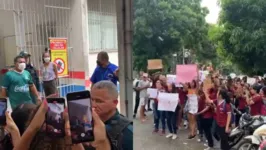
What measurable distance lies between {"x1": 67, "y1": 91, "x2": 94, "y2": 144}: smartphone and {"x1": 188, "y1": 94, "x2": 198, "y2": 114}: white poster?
12.5 feet

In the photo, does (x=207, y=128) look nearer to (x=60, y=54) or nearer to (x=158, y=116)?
(x=158, y=116)

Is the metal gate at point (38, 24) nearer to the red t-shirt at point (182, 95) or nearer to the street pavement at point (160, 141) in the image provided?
the street pavement at point (160, 141)

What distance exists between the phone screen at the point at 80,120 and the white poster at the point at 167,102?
12.7 ft

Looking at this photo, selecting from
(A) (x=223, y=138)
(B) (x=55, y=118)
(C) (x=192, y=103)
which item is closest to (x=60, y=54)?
(C) (x=192, y=103)

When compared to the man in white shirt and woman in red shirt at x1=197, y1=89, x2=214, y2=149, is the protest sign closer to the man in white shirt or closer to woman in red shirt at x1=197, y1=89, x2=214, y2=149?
woman in red shirt at x1=197, y1=89, x2=214, y2=149

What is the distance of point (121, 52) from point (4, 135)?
771 mm

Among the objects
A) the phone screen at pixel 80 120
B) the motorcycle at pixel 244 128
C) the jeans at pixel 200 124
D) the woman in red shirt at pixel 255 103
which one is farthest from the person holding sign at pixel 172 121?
the phone screen at pixel 80 120

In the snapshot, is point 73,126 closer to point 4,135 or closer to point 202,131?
point 4,135

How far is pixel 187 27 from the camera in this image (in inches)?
199

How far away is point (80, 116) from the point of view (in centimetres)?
95

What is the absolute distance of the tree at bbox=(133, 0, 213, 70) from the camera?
3191mm

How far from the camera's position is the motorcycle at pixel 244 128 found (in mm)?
4141

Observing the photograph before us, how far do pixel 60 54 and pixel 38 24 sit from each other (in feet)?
2.41

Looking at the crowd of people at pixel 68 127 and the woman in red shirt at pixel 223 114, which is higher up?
the crowd of people at pixel 68 127
